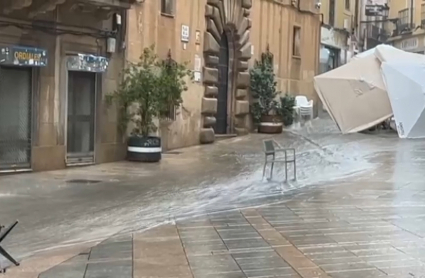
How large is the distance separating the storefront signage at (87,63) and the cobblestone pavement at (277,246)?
606 cm

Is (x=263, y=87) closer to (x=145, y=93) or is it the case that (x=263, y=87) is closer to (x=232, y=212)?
(x=145, y=93)

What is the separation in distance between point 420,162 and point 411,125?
8375 mm

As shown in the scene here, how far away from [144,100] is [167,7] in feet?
12.4

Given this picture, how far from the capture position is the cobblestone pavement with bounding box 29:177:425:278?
235 inches

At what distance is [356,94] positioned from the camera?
25.2 metres

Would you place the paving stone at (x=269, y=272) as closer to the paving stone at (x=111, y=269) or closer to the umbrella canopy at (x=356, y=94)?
the paving stone at (x=111, y=269)

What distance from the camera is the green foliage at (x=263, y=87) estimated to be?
2356 cm

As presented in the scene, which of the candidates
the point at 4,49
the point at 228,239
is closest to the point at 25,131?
the point at 4,49

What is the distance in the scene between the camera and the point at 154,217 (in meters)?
8.72

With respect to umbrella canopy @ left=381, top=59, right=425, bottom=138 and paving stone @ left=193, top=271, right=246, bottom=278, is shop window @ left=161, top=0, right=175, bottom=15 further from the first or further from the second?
paving stone @ left=193, top=271, right=246, bottom=278

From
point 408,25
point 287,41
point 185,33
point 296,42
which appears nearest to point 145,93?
point 185,33

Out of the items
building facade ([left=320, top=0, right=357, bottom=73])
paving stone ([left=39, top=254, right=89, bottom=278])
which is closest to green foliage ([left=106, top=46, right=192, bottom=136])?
paving stone ([left=39, top=254, right=89, bottom=278])

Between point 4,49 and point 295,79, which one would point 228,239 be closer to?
point 4,49

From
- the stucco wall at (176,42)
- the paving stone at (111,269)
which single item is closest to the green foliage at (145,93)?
the stucco wall at (176,42)
